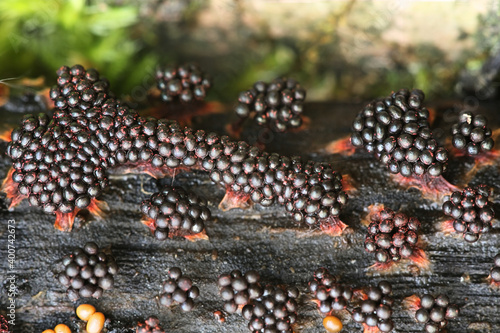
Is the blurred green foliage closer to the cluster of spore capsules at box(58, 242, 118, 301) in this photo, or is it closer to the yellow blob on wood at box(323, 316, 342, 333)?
the cluster of spore capsules at box(58, 242, 118, 301)

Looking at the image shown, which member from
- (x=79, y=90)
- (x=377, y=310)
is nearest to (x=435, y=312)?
(x=377, y=310)

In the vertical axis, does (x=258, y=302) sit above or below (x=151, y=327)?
above

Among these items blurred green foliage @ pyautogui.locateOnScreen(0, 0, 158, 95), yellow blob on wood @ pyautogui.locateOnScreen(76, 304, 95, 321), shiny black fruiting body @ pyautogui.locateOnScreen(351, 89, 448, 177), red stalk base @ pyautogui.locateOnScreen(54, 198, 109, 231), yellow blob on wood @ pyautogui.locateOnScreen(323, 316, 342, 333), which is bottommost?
yellow blob on wood @ pyautogui.locateOnScreen(76, 304, 95, 321)

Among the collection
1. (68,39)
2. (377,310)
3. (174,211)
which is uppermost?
(68,39)

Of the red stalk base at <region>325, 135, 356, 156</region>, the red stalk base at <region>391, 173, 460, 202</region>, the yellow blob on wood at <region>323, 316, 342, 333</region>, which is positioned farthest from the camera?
the red stalk base at <region>325, 135, 356, 156</region>

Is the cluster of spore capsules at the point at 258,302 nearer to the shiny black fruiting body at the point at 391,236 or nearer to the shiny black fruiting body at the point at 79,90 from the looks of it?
→ the shiny black fruiting body at the point at 391,236

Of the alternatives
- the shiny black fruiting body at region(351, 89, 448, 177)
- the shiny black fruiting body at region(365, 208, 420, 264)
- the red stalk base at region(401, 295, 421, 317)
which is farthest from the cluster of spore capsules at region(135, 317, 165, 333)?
the shiny black fruiting body at region(351, 89, 448, 177)

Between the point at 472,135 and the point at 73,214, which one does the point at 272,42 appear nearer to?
the point at 472,135
